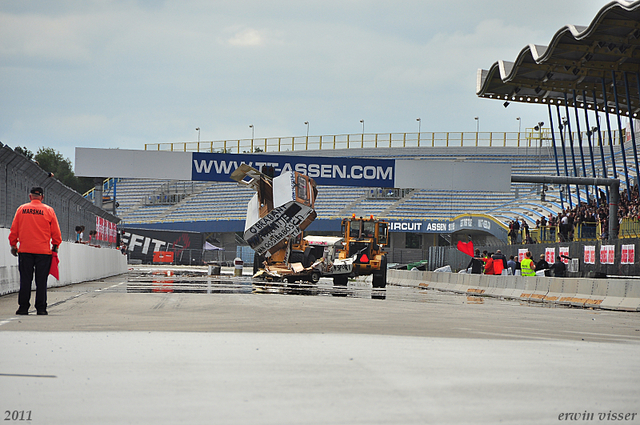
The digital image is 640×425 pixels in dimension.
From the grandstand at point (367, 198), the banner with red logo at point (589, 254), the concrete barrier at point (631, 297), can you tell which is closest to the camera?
the concrete barrier at point (631, 297)

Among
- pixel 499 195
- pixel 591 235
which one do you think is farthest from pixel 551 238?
pixel 499 195

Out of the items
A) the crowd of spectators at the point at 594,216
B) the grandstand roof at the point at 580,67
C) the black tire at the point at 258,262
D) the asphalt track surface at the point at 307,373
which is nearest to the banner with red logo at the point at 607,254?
the crowd of spectators at the point at 594,216

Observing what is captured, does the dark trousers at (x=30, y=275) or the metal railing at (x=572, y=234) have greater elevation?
the metal railing at (x=572, y=234)

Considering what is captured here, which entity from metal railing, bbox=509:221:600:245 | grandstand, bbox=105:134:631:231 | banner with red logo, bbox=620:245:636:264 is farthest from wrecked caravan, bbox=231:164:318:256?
grandstand, bbox=105:134:631:231

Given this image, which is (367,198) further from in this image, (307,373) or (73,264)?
(307,373)

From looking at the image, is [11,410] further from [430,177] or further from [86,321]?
[430,177]

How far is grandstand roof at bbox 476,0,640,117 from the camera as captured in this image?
3112cm

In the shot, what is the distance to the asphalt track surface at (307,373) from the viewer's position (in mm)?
3939

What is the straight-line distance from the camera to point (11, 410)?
384 centimetres

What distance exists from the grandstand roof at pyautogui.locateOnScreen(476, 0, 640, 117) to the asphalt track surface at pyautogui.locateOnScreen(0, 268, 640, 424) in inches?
979

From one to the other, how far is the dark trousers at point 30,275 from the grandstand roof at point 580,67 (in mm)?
25094

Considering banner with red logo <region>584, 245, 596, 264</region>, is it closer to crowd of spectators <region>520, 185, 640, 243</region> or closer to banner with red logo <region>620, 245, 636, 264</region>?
crowd of spectators <region>520, 185, 640, 243</region>

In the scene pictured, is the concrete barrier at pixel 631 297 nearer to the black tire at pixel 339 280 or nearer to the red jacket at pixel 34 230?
the red jacket at pixel 34 230

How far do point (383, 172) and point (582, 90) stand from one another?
47.2 feet
